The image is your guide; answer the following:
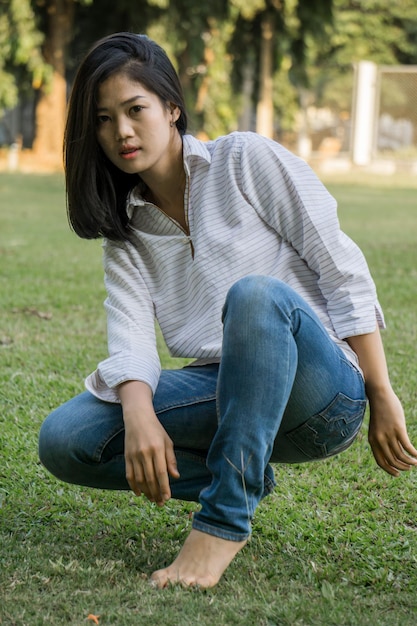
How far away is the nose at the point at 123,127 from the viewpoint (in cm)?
223

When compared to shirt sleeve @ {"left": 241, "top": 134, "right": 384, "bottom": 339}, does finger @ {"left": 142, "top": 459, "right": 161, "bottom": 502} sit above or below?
below

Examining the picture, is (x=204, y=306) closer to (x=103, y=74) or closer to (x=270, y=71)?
(x=103, y=74)

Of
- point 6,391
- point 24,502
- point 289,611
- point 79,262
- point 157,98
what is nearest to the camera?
point 289,611

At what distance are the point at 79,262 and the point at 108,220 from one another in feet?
15.3

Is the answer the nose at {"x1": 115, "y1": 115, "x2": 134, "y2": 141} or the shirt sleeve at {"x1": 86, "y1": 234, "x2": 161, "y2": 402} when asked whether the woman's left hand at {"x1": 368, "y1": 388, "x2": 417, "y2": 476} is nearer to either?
the shirt sleeve at {"x1": 86, "y1": 234, "x2": 161, "y2": 402}

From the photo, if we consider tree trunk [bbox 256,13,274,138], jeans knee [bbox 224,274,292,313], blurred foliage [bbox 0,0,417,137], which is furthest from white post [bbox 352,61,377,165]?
jeans knee [bbox 224,274,292,313]

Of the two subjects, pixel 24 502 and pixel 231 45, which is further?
pixel 231 45

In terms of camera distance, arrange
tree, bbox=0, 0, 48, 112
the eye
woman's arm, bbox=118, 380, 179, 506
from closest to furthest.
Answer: woman's arm, bbox=118, 380, 179, 506, the eye, tree, bbox=0, 0, 48, 112

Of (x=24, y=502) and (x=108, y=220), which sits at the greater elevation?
(x=108, y=220)

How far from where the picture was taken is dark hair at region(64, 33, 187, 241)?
2.24 m

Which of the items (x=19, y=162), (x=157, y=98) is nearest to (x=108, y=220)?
(x=157, y=98)

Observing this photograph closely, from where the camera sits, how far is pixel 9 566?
2.13 metres

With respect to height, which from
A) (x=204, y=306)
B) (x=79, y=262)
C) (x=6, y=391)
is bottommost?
(x=79, y=262)

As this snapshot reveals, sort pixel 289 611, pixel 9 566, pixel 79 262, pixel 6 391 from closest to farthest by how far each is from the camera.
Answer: pixel 289 611, pixel 9 566, pixel 6 391, pixel 79 262
